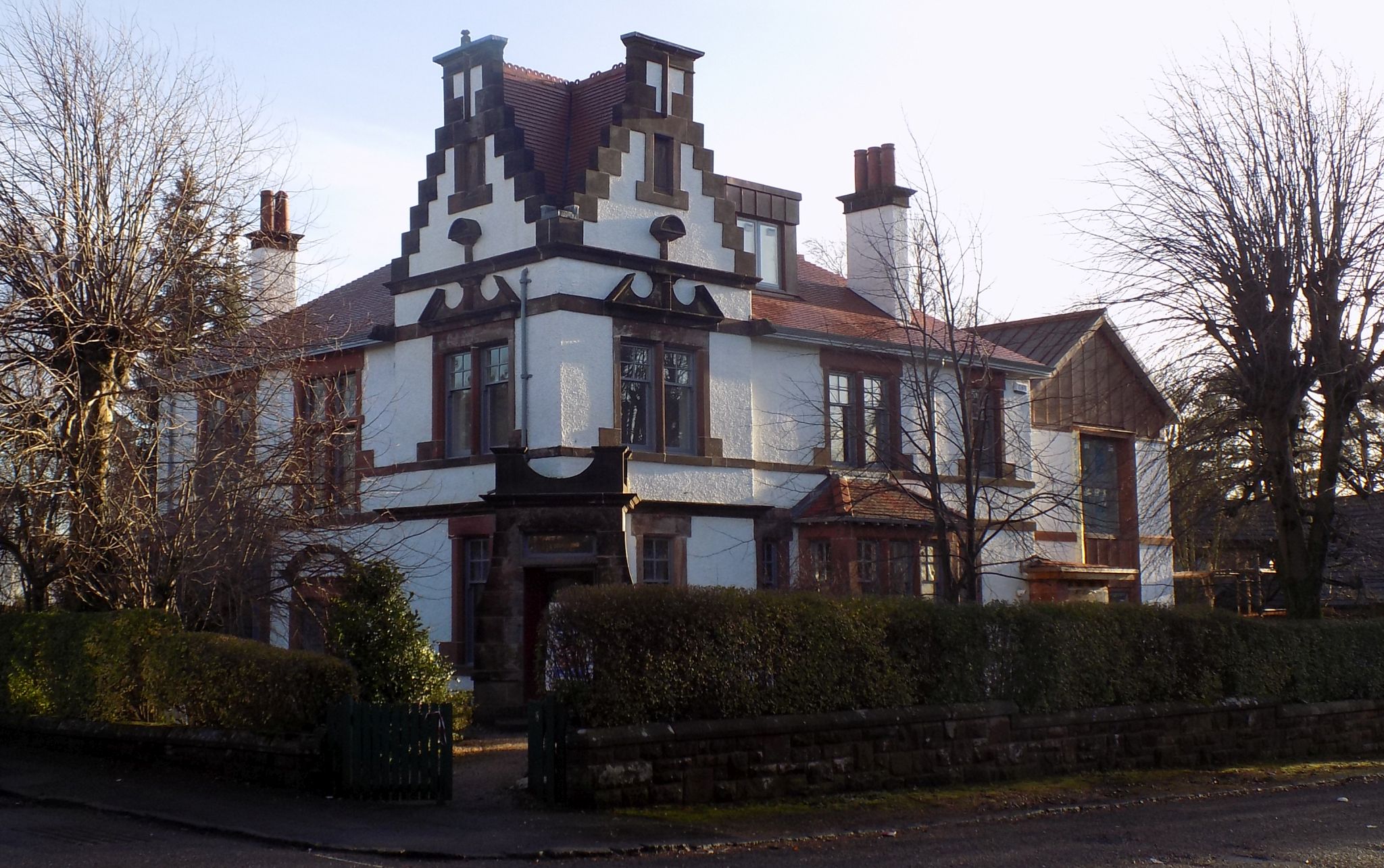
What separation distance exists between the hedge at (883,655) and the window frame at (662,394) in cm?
799

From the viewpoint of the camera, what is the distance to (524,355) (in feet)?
75.3

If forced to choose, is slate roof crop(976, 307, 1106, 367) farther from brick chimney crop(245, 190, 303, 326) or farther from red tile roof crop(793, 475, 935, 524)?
brick chimney crop(245, 190, 303, 326)

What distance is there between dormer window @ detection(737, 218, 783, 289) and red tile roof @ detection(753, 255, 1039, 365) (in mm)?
359

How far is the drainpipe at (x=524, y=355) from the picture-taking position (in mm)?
22891

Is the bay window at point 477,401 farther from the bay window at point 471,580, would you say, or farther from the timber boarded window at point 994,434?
the timber boarded window at point 994,434

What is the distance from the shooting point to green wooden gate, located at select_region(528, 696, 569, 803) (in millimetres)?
13750

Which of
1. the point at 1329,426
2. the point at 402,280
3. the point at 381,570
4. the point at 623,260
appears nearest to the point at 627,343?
the point at 623,260

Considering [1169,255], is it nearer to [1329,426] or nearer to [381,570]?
[1329,426]

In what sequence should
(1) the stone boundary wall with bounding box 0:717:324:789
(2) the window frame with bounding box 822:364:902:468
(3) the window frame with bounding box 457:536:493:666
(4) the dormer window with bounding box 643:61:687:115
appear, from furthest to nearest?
(2) the window frame with bounding box 822:364:902:468, (4) the dormer window with bounding box 643:61:687:115, (3) the window frame with bounding box 457:536:493:666, (1) the stone boundary wall with bounding box 0:717:324:789

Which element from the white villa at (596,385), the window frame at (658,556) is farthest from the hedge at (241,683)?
the window frame at (658,556)

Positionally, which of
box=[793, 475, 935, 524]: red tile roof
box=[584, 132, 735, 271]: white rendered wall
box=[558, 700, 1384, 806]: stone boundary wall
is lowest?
box=[558, 700, 1384, 806]: stone boundary wall

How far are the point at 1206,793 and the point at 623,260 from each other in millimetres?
11889

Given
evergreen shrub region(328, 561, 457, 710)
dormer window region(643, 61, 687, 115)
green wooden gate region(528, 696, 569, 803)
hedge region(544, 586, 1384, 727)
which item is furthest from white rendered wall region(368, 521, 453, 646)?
green wooden gate region(528, 696, 569, 803)

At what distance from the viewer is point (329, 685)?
48.1ft
